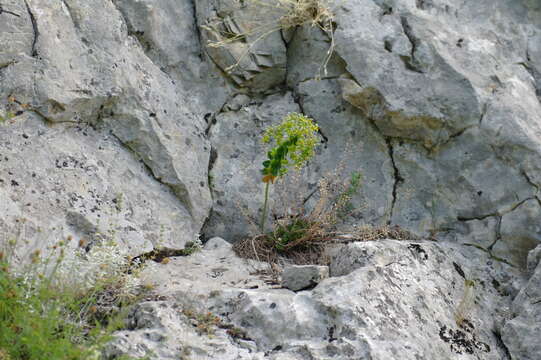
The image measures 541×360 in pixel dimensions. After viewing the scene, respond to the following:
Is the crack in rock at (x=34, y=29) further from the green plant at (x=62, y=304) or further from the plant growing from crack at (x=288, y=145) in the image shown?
the plant growing from crack at (x=288, y=145)

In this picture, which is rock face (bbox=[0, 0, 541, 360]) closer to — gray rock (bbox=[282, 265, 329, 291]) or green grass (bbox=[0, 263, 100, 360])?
gray rock (bbox=[282, 265, 329, 291])

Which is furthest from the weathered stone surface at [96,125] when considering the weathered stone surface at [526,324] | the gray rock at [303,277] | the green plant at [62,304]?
the weathered stone surface at [526,324]

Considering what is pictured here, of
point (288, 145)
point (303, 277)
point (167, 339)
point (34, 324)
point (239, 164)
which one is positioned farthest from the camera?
point (239, 164)

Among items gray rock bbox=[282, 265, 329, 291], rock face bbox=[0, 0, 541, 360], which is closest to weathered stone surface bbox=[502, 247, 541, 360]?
rock face bbox=[0, 0, 541, 360]

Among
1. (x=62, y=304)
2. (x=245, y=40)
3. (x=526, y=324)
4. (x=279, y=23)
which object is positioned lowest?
(x=526, y=324)

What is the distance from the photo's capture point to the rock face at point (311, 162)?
141 inches

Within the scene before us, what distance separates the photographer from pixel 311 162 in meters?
5.27

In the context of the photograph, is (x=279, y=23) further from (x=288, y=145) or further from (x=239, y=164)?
(x=288, y=145)

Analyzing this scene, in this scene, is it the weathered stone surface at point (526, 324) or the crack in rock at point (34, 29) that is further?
the crack in rock at point (34, 29)

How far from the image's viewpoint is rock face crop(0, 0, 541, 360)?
11.8 feet

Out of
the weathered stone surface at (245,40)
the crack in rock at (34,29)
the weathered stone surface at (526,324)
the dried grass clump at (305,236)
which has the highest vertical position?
the crack in rock at (34,29)

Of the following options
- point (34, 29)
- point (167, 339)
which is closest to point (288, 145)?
point (167, 339)

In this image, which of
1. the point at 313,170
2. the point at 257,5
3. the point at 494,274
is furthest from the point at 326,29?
the point at 494,274

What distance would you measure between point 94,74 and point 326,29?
1.94 meters
